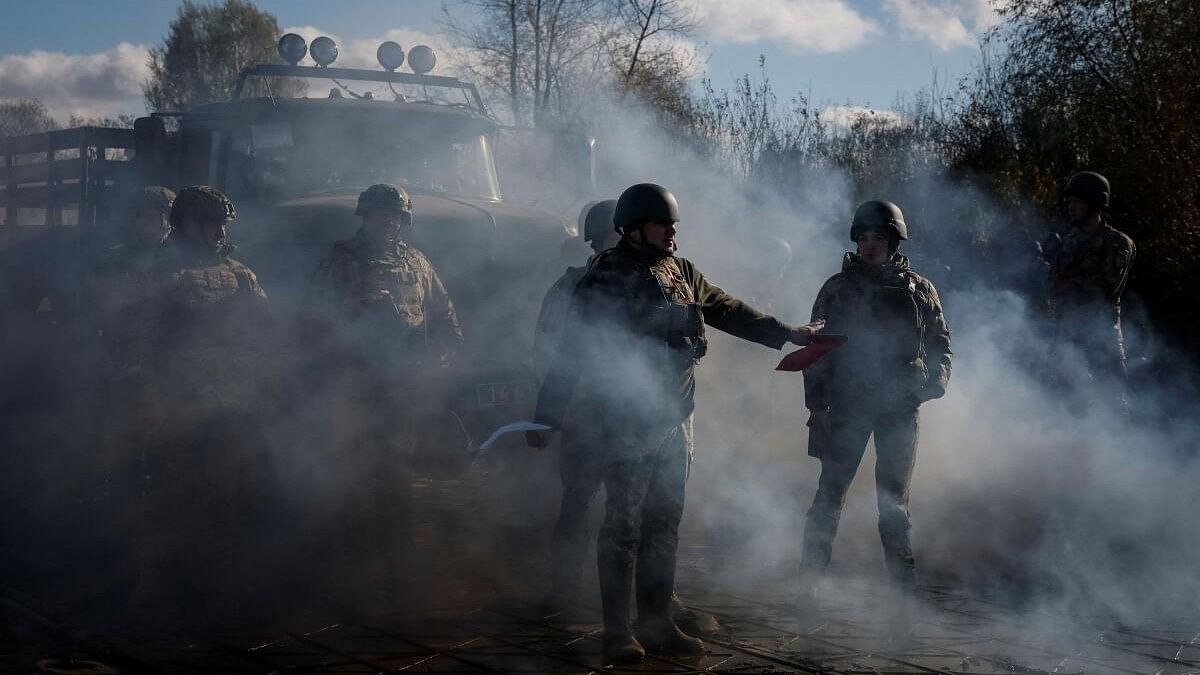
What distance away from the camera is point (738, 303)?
5.22 m

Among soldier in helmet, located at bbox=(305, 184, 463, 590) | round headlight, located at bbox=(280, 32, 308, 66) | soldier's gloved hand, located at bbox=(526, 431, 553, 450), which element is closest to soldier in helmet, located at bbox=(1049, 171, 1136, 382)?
soldier in helmet, located at bbox=(305, 184, 463, 590)

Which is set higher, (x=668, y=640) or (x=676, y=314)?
(x=676, y=314)

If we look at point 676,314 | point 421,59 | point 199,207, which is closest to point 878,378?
point 676,314

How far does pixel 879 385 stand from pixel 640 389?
1.17 meters

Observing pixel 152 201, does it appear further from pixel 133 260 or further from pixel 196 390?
pixel 196 390

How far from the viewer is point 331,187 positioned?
928 cm

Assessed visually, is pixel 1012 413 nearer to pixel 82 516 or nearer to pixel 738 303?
pixel 738 303

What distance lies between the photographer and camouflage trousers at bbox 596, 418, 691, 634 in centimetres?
478

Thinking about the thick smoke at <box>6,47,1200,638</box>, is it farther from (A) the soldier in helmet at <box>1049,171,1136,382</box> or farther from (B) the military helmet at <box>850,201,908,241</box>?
(B) the military helmet at <box>850,201,908,241</box>

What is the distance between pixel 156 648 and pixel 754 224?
948 cm

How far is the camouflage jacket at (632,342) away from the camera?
192 inches

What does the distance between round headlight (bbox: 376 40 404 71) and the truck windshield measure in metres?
0.96

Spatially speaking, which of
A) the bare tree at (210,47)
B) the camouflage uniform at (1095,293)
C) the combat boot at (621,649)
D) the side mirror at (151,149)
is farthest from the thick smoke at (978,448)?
the bare tree at (210,47)

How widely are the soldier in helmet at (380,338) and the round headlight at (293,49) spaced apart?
3.73m
